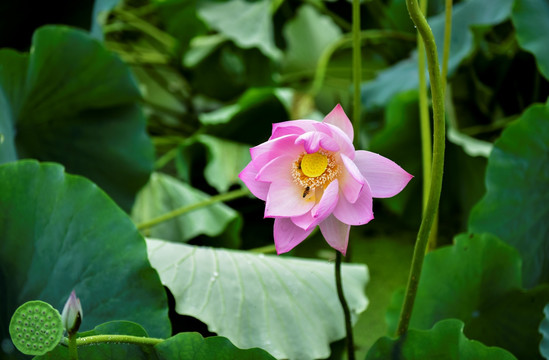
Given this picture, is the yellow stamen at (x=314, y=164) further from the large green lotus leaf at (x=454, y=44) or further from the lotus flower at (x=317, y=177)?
the large green lotus leaf at (x=454, y=44)

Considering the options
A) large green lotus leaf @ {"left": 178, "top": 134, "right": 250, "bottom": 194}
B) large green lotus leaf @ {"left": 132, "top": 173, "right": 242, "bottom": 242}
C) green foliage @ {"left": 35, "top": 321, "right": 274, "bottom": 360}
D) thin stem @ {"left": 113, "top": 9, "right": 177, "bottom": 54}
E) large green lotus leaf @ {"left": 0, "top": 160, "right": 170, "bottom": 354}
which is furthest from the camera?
thin stem @ {"left": 113, "top": 9, "right": 177, "bottom": 54}

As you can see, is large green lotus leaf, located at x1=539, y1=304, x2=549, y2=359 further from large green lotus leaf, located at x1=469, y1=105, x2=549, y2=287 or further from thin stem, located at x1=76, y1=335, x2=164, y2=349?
thin stem, located at x1=76, y1=335, x2=164, y2=349

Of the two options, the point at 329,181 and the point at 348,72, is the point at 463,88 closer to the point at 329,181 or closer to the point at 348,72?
the point at 348,72

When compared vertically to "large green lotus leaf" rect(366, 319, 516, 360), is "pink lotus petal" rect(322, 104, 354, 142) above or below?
above

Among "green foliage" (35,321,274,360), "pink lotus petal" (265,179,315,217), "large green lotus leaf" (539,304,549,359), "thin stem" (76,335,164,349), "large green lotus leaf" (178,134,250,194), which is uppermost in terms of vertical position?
"pink lotus petal" (265,179,315,217)

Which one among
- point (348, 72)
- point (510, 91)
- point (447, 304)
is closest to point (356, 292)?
point (447, 304)

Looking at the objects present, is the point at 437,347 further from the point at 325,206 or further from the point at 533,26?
the point at 533,26

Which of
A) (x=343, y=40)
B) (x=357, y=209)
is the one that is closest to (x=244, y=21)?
(x=343, y=40)

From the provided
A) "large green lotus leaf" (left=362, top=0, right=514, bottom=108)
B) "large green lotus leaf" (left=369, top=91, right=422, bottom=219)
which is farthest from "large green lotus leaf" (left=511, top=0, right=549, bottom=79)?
"large green lotus leaf" (left=369, top=91, right=422, bottom=219)
